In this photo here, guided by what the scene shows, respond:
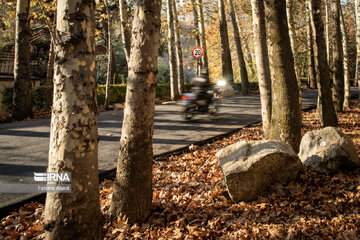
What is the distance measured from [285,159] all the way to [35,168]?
480cm

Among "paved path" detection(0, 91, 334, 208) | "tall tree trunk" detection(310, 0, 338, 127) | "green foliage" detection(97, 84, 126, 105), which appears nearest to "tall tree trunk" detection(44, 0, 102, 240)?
"paved path" detection(0, 91, 334, 208)

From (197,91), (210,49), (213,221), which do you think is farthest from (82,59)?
(210,49)

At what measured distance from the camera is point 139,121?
360cm

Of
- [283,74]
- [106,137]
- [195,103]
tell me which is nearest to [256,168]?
[283,74]

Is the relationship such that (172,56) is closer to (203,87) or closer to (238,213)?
(203,87)

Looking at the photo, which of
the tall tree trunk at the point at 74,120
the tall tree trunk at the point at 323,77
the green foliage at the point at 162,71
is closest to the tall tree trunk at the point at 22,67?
the tall tree trunk at the point at 74,120

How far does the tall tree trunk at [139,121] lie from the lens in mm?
3494

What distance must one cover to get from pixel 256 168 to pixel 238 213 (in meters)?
0.76

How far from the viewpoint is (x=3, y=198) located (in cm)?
423

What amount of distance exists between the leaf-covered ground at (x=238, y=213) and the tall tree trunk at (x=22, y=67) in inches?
347

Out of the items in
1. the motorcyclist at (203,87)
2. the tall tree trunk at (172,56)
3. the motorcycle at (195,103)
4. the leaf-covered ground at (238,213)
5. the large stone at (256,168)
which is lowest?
the leaf-covered ground at (238,213)

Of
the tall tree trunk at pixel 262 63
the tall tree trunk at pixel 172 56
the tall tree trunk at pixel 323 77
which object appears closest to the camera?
the tall tree trunk at pixel 262 63

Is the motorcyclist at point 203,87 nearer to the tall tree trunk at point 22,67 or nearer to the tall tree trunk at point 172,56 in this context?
the tall tree trunk at point 22,67

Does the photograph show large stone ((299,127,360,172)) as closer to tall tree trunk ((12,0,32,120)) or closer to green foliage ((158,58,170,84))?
tall tree trunk ((12,0,32,120))
